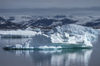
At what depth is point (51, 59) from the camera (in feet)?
57.2

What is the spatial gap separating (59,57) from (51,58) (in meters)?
0.53

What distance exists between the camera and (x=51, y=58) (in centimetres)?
1777

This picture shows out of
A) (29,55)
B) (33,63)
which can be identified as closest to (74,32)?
(29,55)

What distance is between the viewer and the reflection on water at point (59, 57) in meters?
16.2

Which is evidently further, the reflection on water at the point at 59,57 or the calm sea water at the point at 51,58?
the reflection on water at the point at 59,57

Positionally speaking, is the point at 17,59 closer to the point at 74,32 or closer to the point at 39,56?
the point at 39,56

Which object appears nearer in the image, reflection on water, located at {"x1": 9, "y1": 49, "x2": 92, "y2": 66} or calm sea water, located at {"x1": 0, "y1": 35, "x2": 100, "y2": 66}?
calm sea water, located at {"x1": 0, "y1": 35, "x2": 100, "y2": 66}

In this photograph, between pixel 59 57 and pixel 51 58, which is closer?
pixel 51 58

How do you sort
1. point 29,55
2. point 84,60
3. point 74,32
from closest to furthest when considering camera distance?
point 84,60 → point 29,55 → point 74,32

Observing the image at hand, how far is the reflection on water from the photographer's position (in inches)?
637

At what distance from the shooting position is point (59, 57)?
18172 millimetres

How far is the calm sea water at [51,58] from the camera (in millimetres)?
16047

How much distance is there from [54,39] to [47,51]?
0.82 metres

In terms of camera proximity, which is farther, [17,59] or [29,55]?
[29,55]
